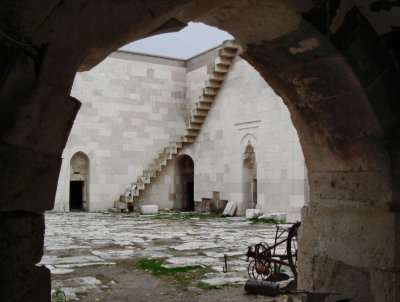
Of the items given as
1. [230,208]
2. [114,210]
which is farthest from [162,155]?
[230,208]

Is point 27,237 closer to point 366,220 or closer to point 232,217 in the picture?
point 366,220

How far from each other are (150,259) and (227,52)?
40.6 feet

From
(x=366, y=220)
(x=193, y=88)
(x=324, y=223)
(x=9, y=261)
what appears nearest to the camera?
(x=9, y=261)

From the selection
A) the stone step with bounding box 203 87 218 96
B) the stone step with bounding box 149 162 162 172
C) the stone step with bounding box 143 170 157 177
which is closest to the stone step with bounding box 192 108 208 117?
the stone step with bounding box 203 87 218 96

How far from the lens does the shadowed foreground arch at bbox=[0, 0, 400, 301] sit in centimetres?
231

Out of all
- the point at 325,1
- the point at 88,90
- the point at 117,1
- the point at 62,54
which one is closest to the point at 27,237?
the point at 62,54

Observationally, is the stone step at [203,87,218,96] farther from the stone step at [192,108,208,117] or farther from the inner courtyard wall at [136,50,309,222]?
the stone step at [192,108,208,117]

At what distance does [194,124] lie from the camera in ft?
68.7

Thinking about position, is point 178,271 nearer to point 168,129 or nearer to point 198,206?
point 198,206

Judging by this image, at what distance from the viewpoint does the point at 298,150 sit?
15602 millimetres

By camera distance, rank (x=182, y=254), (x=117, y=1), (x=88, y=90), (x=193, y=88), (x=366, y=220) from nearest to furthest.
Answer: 1. (x=117, y=1)
2. (x=366, y=220)
3. (x=182, y=254)
4. (x=88, y=90)
5. (x=193, y=88)

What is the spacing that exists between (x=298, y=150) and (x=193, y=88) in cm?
→ 852

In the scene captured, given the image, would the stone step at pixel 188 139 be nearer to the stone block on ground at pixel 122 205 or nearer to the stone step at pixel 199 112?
the stone step at pixel 199 112

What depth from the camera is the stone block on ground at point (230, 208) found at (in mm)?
18297
